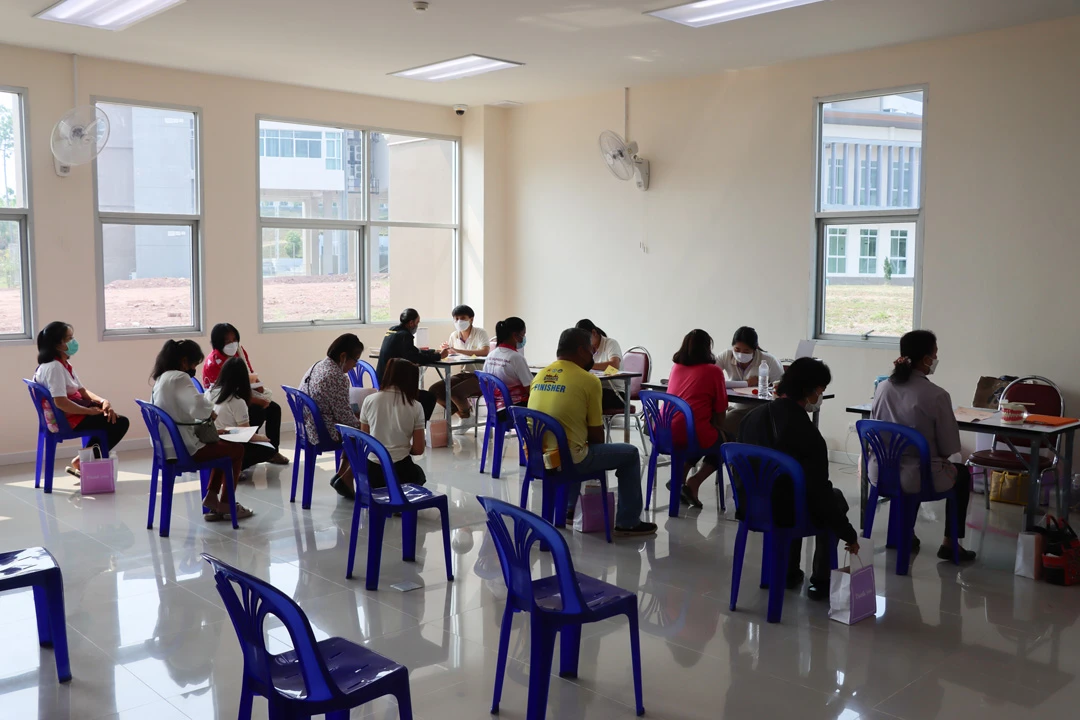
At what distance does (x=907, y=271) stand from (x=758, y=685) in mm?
4494

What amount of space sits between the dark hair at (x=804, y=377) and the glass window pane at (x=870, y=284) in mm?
3356

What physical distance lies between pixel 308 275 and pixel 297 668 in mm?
6647

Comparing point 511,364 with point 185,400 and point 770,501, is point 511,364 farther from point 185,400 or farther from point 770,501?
point 770,501

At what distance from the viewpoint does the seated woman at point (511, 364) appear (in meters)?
6.61

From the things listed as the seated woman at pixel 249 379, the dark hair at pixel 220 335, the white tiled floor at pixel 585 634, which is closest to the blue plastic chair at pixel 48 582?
the white tiled floor at pixel 585 634

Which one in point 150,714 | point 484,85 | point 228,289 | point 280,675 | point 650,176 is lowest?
point 150,714

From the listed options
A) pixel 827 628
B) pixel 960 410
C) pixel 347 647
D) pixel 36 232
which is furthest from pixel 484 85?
pixel 347 647

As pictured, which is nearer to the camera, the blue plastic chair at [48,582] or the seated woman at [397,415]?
the blue plastic chair at [48,582]

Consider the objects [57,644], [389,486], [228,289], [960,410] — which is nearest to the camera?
[57,644]

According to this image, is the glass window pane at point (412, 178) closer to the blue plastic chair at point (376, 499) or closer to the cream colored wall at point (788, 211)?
the cream colored wall at point (788, 211)

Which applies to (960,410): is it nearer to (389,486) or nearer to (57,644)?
(389,486)

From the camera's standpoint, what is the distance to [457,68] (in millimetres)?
7559

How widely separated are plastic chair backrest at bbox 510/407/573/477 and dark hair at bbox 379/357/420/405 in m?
0.54

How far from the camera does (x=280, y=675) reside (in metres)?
2.42
